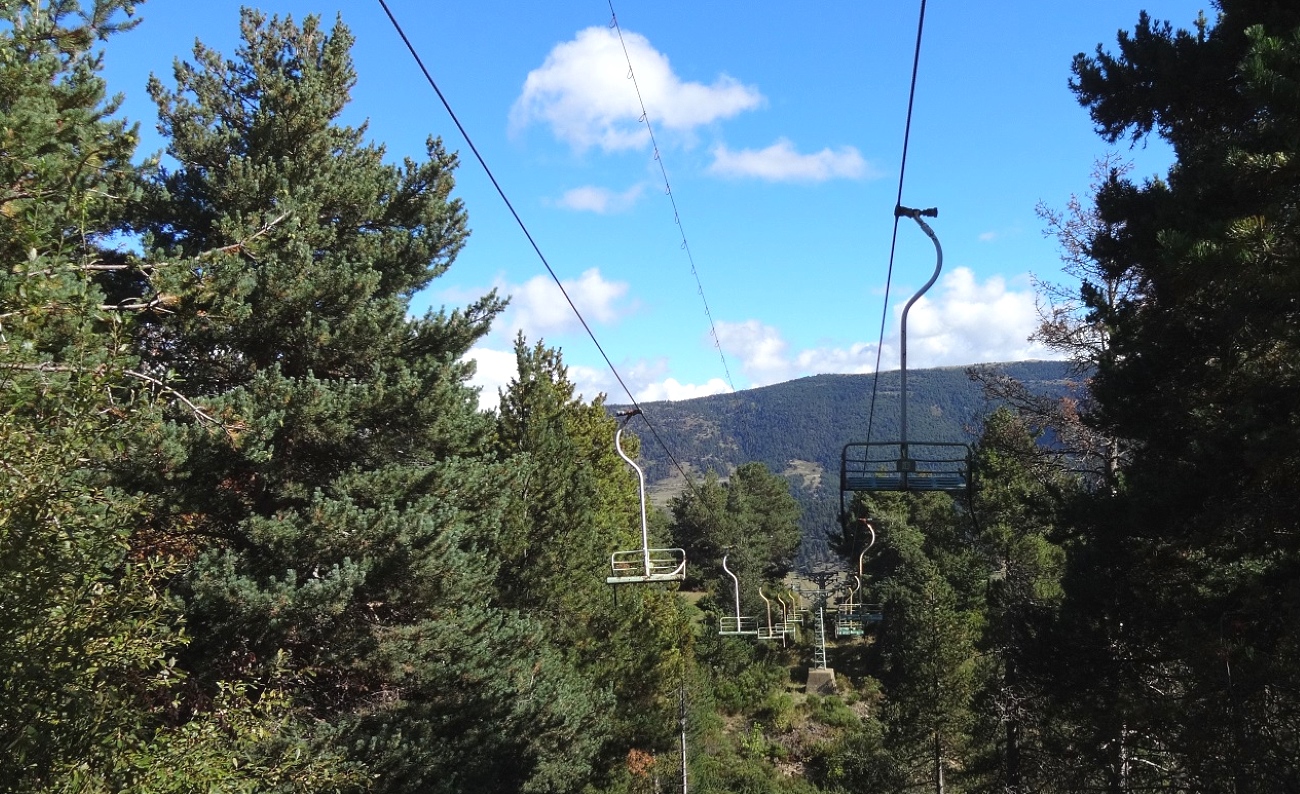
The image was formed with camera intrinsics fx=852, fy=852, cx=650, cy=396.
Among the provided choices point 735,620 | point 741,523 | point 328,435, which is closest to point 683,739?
point 735,620

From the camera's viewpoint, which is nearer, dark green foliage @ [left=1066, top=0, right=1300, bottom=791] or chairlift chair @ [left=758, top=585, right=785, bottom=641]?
dark green foliage @ [left=1066, top=0, right=1300, bottom=791]

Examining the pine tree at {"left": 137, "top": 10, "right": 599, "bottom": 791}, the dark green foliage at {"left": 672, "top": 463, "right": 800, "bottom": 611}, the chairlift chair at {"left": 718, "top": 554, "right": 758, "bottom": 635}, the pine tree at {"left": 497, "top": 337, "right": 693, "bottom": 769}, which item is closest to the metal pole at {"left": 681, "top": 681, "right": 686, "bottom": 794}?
the pine tree at {"left": 497, "top": 337, "right": 693, "bottom": 769}

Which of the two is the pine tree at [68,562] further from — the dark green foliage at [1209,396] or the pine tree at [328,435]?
the dark green foliage at [1209,396]

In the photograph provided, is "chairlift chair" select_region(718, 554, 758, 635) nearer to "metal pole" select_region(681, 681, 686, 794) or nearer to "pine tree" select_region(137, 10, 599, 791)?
"metal pole" select_region(681, 681, 686, 794)

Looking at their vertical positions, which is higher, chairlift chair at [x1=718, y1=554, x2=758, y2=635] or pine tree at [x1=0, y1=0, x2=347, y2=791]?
pine tree at [x1=0, y1=0, x2=347, y2=791]

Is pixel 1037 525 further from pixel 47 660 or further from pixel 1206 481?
pixel 47 660

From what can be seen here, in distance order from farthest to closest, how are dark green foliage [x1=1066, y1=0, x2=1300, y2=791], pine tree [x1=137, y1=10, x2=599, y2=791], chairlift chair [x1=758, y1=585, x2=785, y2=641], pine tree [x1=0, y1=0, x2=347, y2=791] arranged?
chairlift chair [x1=758, y1=585, x2=785, y2=641] → pine tree [x1=137, y1=10, x2=599, y2=791] → dark green foliage [x1=1066, y1=0, x2=1300, y2=791] → pine tree [x1=0, y1=0, x2=347, y2=791]

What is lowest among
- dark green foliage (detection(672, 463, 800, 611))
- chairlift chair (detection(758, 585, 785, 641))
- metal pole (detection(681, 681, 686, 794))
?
metal pole (detection(681, 681, 686, 794))

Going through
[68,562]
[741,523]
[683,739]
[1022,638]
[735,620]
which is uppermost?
[68,562]

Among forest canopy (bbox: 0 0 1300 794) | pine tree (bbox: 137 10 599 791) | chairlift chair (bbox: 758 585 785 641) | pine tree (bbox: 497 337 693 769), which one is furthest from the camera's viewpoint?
chairlift chair (bbox: 758 585 785 641)

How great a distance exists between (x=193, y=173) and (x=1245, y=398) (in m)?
11.7

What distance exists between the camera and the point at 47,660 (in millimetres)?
4387

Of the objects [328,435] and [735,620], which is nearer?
[328,435]

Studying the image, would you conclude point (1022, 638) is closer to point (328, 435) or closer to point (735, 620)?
point (328, 435)
